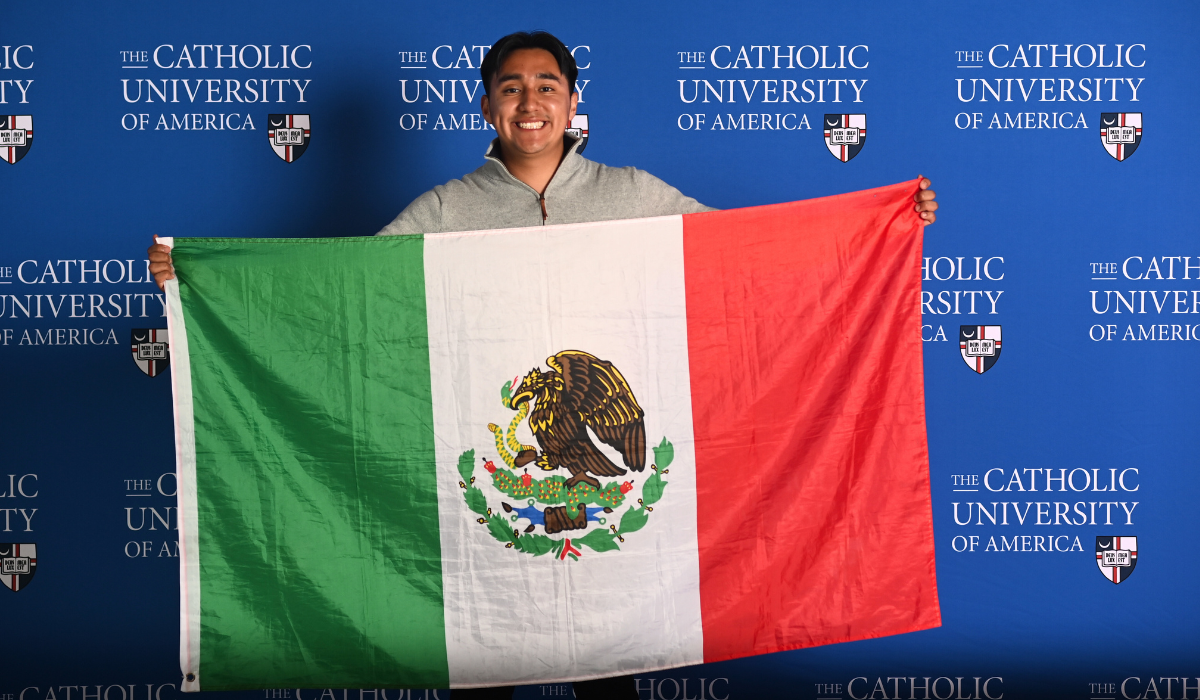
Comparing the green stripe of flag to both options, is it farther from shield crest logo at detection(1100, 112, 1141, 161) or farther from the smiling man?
shield crest logo at detection(1100, 112, 1141, 161)

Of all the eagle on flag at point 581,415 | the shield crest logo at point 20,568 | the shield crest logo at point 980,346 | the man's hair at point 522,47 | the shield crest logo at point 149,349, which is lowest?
the shield crest logo at point 20,568

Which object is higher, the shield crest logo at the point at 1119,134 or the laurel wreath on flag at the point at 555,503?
the shield crest logo at the point at 1119,134

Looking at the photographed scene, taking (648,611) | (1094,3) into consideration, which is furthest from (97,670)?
(1094,3)

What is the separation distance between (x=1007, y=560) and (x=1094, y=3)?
1.66 meters

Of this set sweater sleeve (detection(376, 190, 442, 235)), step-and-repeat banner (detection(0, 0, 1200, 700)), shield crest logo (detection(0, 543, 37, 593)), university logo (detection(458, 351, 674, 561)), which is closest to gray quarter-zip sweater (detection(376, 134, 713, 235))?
sweater sleeve (detection(376, 190, 442, 235))

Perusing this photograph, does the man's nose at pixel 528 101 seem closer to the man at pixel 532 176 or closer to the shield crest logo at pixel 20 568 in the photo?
the man at pixel 532 176

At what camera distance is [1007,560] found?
2598mm

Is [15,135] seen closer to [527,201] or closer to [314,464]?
[314,464]

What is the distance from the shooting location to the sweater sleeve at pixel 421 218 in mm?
1941

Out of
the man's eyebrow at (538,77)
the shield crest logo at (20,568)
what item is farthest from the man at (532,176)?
the shield crest logo at (20,568)

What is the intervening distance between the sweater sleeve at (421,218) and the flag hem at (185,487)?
473mm

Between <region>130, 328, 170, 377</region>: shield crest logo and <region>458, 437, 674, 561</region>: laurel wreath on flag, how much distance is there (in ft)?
4.07

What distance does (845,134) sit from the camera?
256cm

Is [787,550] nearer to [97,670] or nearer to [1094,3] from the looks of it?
[1094,3]
